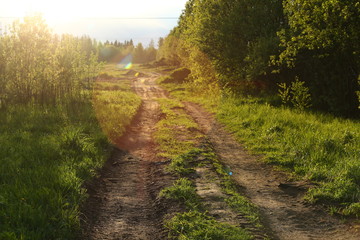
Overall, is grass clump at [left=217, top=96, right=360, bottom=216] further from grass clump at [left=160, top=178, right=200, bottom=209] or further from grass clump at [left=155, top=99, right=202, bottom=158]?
grass clump at [left=160, top=178, right=200, bottom=209]

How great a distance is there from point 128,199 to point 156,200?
2.14 feet

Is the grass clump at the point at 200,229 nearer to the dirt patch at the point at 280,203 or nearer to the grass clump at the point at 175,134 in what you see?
the dirt patch at the point at 280,203

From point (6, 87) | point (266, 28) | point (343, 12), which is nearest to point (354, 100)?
point (343, 12)

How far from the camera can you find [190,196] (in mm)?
6902

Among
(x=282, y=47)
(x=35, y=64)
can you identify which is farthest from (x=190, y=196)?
(x=35, y=64)

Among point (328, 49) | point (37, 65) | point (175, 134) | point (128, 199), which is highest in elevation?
point (328, 49)

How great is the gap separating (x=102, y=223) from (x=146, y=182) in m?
2.34

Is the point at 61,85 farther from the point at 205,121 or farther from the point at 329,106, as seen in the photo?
the point at 329,106

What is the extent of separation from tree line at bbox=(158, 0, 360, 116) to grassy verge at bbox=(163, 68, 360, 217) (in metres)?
2.51

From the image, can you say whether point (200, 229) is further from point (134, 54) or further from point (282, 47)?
point (134, 54)

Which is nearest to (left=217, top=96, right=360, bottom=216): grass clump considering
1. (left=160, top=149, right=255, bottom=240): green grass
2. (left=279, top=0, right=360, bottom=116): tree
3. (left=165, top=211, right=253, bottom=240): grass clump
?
(left=160, top=149, right=255, bottom=240): green grass

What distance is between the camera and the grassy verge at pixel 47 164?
214 inches

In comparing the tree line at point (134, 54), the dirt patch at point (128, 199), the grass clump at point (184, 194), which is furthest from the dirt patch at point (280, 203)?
the tree line at point (134, 54)

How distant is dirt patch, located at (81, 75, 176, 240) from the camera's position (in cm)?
580
